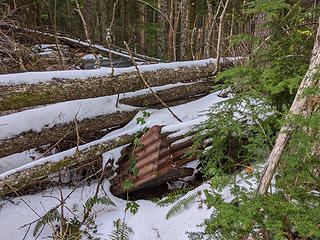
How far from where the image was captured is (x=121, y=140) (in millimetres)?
3100

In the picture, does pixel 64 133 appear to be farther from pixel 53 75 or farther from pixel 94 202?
pixel 94 202

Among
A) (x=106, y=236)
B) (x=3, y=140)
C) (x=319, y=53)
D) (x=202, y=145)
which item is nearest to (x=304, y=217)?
(x=319, y=53)

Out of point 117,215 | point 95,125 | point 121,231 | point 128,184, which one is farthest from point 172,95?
point 121,231

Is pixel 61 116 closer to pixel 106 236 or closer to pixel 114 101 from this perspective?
pixel 114 101

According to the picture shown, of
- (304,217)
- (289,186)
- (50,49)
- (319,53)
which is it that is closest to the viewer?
(304,217)

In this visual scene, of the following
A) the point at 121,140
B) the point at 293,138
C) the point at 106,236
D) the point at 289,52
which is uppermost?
the point at 289,52

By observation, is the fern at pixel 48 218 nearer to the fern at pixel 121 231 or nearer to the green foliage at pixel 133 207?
the fern at pixel 121 231

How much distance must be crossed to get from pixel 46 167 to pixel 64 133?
64 cm

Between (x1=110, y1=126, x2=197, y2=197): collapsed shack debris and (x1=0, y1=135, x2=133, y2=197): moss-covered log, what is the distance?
355 mm

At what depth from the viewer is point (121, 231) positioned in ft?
7.92

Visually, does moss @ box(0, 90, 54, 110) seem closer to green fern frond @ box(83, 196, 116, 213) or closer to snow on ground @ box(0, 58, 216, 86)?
snow on ground @ box(0, 58, 216, 86)

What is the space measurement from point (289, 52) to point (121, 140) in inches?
92.7

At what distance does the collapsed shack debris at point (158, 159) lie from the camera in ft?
8.75

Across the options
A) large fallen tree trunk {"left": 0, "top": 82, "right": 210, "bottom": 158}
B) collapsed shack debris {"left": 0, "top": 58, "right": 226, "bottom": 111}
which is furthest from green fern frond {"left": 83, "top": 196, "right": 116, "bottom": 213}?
collapsed shack debris {"left": 0, "top": 58, "right": 226, "bottom": 111}
